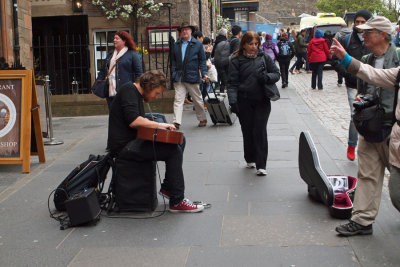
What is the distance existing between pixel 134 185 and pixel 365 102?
226cm

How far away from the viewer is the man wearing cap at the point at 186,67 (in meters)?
10.1

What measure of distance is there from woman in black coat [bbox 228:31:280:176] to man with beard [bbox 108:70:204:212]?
1.60 m

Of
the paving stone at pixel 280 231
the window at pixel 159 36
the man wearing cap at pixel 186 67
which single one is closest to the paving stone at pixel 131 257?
the paving stone at pixel 280 231

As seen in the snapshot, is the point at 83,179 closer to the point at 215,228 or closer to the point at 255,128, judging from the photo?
the point at 215,228

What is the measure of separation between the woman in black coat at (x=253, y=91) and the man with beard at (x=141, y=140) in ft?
5.24

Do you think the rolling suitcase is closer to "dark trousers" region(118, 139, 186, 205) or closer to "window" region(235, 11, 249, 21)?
"dark trousers" region(118, 139, 186, 205)

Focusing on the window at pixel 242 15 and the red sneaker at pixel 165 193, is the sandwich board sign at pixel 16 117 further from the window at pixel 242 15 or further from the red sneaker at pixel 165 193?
the window at pixel 242 15

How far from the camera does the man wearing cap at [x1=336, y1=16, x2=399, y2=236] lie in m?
4.43

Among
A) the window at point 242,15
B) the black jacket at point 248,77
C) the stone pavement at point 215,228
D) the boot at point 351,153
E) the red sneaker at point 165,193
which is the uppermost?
the window at point 242,15

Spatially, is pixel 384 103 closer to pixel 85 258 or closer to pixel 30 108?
pixel 85 258

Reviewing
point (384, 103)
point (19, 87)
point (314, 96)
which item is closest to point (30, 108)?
point (19, 87)

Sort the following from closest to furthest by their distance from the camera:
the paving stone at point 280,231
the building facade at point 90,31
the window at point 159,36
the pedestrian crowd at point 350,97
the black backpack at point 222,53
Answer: the pedestrian crowd at point 350,97 < the paving stone at point 280,231 < the black backpack at point 222,53 < the window at point 159,36 < the building facade at point 90,31

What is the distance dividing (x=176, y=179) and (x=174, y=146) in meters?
0.33

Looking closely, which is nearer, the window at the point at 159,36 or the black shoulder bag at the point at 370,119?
the black shoulder bag at the point at 370,119
